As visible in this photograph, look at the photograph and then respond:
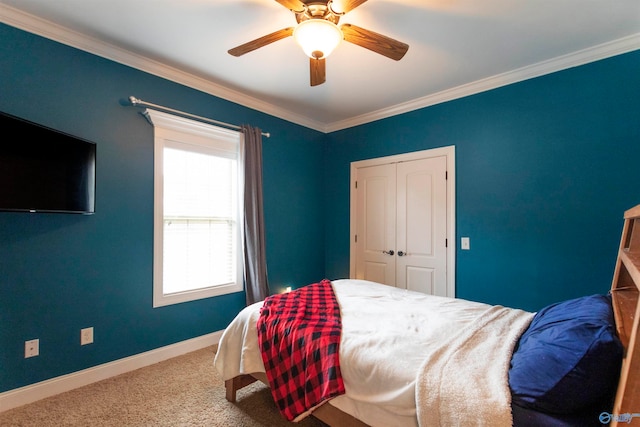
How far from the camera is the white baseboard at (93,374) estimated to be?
77.4 inches

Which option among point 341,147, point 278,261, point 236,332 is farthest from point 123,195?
point 341,147

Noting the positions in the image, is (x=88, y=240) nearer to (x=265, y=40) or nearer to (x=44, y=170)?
(x=44, y=170)

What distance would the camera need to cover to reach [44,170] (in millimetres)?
1902

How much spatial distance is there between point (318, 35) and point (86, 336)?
9.03 feet

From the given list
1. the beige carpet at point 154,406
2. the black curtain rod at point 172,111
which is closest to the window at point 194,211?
the black curtain rod at point 172,111

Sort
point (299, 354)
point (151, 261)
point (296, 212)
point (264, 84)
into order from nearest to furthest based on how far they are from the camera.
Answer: point (299, 354) < point (151, 261) < point (264, 84) < point (296, 212)

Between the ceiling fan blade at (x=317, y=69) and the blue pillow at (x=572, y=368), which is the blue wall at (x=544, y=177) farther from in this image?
the ceiling fan blade at (x=317, y=69)

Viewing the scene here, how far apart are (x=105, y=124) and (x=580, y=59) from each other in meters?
3.98

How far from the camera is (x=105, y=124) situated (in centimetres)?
238

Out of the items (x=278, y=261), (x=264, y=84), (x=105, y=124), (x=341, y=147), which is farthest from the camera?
(x=341, y=147)

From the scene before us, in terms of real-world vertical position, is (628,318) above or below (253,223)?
below

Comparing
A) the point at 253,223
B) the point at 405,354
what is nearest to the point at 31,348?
the point at 253,223

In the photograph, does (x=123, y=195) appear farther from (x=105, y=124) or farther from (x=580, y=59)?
(x=580, y=59)

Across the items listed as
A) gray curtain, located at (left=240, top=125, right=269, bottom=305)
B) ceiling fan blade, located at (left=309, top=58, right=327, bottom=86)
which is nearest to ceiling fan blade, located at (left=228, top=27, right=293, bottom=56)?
ceiling fan blade, located at (left=309, top=58, right=327, bottom=86)
